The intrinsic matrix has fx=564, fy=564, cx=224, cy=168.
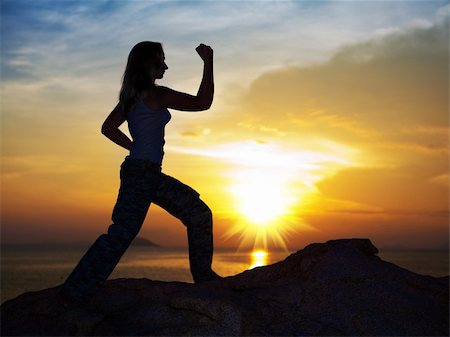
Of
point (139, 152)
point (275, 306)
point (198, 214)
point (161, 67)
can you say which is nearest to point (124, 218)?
point (139, 152)

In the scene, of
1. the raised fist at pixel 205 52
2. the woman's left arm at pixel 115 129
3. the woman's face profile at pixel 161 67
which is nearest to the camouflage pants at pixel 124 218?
the woman's left arm at pixel 115 129

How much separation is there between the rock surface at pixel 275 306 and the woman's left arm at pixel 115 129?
1.81 meters

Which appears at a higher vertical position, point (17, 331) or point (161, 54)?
point (161, 54)

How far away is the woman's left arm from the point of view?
22.4 feet

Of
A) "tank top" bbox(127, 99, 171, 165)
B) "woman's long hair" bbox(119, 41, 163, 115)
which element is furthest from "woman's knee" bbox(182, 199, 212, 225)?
"woman's long hair" bbox(119, 41, 163, 115)

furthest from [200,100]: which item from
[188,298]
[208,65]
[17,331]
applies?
[17,331]

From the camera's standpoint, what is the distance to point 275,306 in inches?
239

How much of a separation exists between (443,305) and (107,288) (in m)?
4.04

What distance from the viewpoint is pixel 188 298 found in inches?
235

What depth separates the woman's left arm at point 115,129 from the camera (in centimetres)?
682

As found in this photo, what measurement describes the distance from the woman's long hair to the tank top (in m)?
0.13

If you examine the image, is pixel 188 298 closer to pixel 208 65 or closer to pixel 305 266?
pixel 305 266

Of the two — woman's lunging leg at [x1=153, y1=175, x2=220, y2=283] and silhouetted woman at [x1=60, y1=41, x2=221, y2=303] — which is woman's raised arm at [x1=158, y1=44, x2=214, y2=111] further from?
woman's lunging leg at [x1=153, y1=175, x2=220, y2=283]

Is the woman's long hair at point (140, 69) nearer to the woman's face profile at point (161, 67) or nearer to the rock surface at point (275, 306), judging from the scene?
the woman's face profile at point (161, 67)
